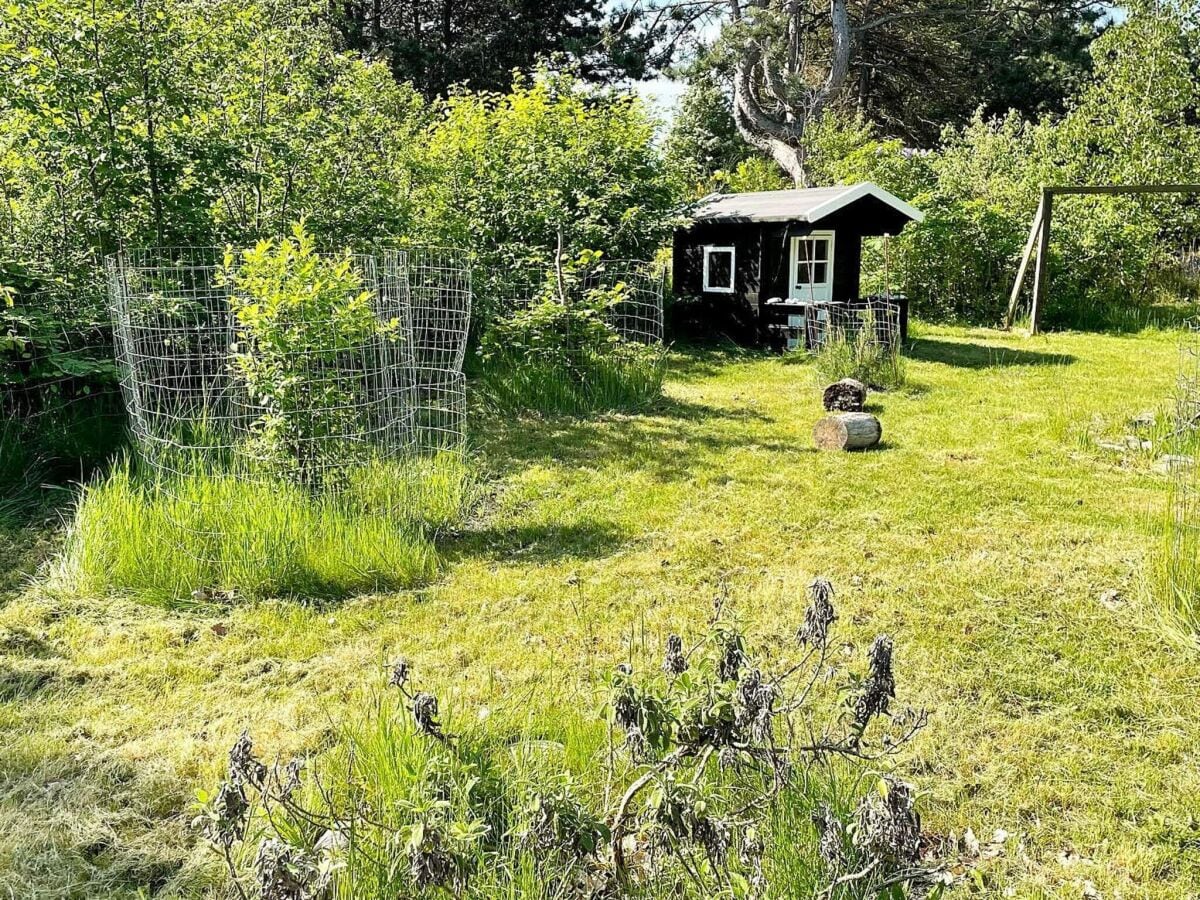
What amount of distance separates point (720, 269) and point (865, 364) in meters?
3.72

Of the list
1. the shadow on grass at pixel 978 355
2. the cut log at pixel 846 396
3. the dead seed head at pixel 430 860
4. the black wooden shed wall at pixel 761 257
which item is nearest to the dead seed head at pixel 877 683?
the dead seed head at pixel 430 860

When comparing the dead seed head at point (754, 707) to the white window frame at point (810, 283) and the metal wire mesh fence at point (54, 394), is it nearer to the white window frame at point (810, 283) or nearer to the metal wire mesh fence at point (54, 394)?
the metal wire mesh fence at point (54, 394)

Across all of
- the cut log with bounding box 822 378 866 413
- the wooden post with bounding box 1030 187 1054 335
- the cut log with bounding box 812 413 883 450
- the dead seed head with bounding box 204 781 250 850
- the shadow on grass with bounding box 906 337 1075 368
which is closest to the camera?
the dead seed head with bounding box 204 781 250 850

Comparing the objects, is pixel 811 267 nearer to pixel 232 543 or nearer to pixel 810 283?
pixel 810 283

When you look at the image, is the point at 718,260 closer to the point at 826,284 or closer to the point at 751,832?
the point at 826,284

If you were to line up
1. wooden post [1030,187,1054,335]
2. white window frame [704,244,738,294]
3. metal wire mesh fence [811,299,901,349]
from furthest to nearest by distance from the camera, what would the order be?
white window frame [704,244,738,294]
wooden post [1030,187,1054,335]
metal wire mesh fence [811,299,901,349]

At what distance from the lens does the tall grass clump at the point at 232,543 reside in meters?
4.12

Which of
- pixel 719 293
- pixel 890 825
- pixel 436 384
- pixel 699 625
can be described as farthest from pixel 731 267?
pixel 890 825

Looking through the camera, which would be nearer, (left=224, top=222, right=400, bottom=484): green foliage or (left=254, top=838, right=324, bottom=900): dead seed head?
(left=254, top=838, right=324, bottom=900): dead seed head

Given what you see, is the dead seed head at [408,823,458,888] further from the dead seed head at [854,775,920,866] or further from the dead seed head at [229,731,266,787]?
the dead seed head at [854,775,920,866]

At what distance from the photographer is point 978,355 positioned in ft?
36.3

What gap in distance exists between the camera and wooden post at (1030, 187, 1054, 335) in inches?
465

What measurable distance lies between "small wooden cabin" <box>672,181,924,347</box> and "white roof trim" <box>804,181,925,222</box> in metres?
0.01

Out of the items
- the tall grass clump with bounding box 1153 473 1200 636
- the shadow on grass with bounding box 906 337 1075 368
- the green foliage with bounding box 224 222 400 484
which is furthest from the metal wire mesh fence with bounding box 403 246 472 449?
the shadow on grass with bounding box 906 337 1075 368
